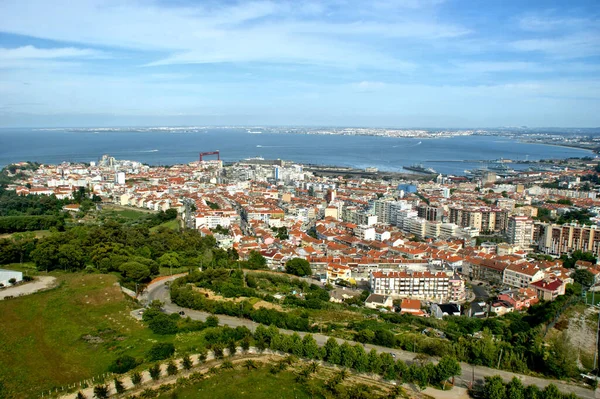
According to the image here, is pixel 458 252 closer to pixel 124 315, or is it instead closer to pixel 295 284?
pixel 295 284

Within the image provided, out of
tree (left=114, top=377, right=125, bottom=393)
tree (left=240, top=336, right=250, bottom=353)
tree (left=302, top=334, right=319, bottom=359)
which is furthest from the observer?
tree (left=240, top=336, right=250, bottom=353)

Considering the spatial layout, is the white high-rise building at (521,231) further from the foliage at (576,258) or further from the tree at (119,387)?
the tree at (119,387)

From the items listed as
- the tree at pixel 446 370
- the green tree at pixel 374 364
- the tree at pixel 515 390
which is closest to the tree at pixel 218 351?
the green tree at pixel 374 364

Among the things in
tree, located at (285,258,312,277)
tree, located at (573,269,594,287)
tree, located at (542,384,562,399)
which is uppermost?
tree, located at (542,384,562,399)

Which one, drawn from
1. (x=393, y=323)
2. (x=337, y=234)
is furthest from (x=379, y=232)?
(x=393, y=323)

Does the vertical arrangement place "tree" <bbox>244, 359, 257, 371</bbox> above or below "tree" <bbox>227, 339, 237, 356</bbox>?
below

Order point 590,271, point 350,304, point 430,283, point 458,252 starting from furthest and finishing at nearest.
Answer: point 458,252 → point 590,271 → point 430,283 → point 350,304

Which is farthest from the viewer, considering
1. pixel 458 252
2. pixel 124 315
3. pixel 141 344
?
pixel 458 252

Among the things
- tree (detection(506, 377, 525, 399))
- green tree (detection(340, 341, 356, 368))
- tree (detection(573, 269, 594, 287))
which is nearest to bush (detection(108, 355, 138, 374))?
green tree (detection(340, 341, 356, 368))

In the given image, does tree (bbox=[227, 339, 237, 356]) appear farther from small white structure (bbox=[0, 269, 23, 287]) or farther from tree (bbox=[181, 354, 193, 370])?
small white structure (bbox=[0, 269, 23, 287])
